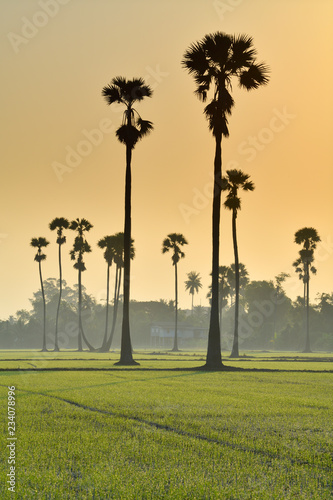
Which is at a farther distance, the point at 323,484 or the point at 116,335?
the point at 116,335

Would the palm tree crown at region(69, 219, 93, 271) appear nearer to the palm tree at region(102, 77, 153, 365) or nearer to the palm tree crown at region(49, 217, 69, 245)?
the palm tree crown at region(49, 217, 69, 245)

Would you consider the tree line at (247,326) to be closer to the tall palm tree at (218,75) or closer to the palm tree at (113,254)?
the palm tree at (113,254)

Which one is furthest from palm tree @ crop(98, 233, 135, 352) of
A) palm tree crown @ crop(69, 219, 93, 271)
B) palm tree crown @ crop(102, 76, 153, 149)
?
palm tree crown @ crop(102, 76, 153, 149)

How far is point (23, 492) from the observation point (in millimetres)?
6480

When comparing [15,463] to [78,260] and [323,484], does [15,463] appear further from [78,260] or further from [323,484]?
[78,260]

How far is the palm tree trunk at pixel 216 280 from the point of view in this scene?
3441 centimetres

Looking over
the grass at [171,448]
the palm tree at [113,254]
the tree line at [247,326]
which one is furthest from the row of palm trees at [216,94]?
the tree line at [247,326]

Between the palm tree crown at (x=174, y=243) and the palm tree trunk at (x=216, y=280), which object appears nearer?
the palm tree trunk at (x=216, y=280)

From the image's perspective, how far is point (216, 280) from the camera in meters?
35.5

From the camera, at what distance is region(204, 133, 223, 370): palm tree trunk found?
1355 inches

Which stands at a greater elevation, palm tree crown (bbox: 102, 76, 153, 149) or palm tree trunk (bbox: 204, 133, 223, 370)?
palm tree crown (bbox: 102, 76, 153, 149)

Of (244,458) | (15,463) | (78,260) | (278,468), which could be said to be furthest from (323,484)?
(78,260)

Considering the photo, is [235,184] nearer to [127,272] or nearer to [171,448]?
[127,272]

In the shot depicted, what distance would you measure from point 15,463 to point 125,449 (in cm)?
168
